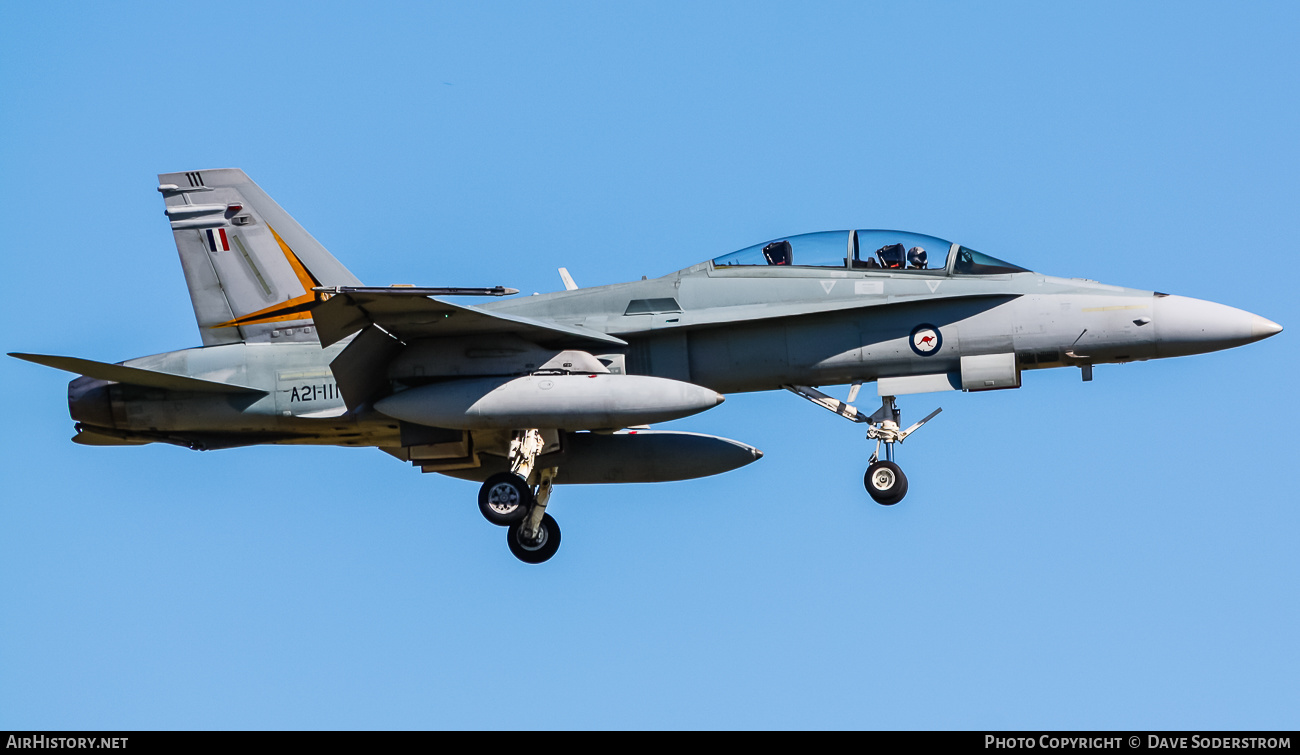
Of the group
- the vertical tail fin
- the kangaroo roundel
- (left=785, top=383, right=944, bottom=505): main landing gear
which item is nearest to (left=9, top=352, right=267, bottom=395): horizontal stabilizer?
the vertical tail fin

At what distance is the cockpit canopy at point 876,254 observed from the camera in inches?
628

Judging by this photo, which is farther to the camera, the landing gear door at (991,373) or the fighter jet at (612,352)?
the landing gear door at (991,373)

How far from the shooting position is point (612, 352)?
627 inches

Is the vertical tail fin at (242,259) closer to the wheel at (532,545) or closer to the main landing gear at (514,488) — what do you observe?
the main landing gear at (514,488)

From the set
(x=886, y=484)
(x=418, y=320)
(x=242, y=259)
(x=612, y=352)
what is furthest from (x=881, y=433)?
(x=242, y=259)

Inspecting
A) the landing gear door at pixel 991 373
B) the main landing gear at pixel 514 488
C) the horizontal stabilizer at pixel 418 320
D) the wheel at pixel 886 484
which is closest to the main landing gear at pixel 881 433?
the wheel at pixel 886 484

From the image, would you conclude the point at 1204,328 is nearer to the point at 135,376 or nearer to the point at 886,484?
the point at 886,484

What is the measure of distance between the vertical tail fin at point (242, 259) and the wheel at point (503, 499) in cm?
282

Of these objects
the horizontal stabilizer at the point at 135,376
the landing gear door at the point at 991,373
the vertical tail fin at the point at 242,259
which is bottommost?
the landing gear door at the point at 991,373

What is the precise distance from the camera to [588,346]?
15.9 meters

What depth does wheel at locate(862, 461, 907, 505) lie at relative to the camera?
15.6 metres

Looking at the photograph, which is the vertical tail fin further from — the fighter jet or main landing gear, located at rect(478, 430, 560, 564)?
main landing gear, located at rect(478, 430, 560, 564)
